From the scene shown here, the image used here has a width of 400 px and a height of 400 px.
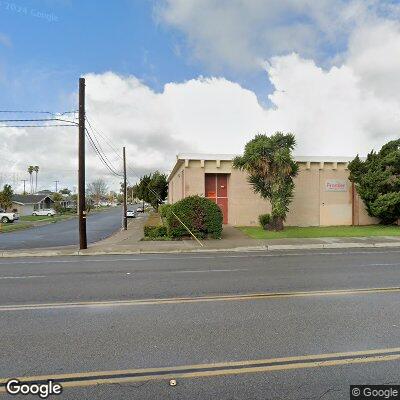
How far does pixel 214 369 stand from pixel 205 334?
0.99 m

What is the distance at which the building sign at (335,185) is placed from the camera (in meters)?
25.5

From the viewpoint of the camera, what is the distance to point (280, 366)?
12.1 feet

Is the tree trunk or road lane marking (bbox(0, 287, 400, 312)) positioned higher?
the tree trunk

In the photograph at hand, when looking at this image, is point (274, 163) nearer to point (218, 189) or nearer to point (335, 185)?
point (218, 189)

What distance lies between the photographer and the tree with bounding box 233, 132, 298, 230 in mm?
19281

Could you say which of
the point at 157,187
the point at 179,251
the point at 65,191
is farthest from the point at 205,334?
the point at 65,191

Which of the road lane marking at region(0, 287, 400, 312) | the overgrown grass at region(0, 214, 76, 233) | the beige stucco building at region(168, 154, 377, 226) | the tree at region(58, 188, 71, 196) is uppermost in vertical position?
the tree at region(58, 188, 71, 196)

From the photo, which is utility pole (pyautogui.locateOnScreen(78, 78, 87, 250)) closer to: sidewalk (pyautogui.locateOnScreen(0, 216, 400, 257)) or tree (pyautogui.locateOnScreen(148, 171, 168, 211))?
sidewalk (pyautogui.locateOnScreen(0, 216, 400, 257))

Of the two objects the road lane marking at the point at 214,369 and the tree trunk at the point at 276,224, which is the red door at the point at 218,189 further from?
the road lane marking at the point at 214,369

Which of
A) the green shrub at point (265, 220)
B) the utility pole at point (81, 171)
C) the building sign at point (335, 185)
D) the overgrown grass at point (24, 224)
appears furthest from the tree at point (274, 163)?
the overgrown grass at point (24, 224)

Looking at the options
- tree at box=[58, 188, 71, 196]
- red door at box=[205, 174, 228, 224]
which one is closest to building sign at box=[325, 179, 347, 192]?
red door at box=[205, 174, 228, 224]

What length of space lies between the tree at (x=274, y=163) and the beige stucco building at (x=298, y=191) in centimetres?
422

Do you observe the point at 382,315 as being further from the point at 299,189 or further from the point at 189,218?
the point at 299,189

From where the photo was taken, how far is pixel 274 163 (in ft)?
64.2
